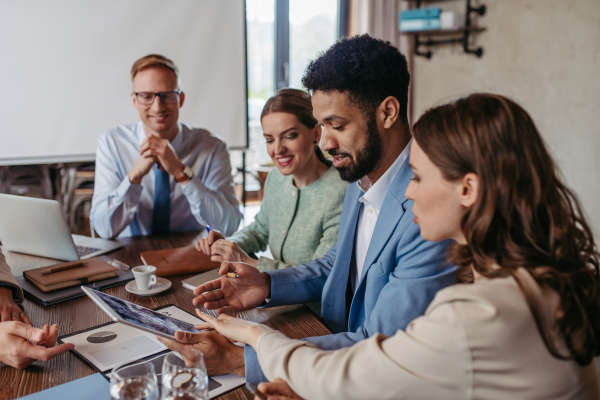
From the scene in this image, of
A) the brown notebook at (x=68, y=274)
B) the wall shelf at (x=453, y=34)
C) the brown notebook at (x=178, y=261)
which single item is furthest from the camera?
the wall shelf at (x=453, y=34)

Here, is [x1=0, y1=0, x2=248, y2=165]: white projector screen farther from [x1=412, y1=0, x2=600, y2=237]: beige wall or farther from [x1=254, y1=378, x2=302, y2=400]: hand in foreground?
[x1=254, y1=378, x2=302, y2=400]: hand in foreground

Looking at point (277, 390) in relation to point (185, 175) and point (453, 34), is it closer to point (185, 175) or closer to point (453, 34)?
point (185, 175)

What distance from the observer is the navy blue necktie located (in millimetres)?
2242

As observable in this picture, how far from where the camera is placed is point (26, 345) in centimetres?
98

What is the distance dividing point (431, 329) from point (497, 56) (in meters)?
3.07

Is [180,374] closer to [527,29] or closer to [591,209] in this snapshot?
[591,209]

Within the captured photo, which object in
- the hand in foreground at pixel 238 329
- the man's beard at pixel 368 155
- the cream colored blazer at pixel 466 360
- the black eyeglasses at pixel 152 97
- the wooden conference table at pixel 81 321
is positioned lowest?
the wooden conference table at pixel 81 321

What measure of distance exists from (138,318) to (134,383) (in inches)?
8.8

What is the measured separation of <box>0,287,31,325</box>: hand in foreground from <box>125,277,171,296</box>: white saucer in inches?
10.9

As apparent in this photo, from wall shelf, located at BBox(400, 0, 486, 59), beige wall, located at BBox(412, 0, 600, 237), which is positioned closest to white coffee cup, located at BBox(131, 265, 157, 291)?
beige wall, located at BBox(412, 0, 600, 237)

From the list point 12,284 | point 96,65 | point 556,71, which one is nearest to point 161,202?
point 12,284

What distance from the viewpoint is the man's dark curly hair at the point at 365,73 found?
1.27 metres

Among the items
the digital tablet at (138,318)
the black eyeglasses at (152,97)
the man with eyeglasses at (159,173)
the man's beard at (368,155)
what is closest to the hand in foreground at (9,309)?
the digital tablet at (138,318)

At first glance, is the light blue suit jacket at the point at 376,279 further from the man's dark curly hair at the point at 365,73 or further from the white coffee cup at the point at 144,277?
the white coffee cup at the point at 144,277
